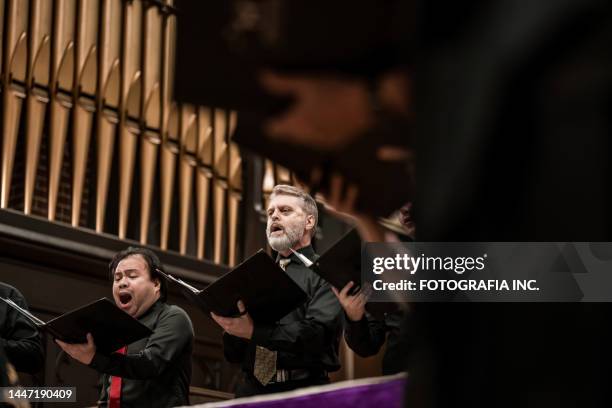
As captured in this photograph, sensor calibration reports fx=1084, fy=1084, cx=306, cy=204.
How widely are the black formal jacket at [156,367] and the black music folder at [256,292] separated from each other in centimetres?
44

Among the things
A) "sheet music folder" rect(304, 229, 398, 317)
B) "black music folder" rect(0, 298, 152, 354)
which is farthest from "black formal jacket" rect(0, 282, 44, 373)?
"sheet music folder" rect(304, 229, 398, 317)

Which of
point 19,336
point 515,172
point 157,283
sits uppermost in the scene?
point 157,283

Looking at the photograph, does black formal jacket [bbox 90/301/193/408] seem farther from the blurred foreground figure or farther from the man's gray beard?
the blurred foreground figure

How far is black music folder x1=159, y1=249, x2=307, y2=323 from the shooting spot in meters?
4.08

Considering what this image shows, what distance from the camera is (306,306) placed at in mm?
4707

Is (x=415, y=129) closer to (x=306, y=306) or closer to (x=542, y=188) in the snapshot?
(x=542, y=188)

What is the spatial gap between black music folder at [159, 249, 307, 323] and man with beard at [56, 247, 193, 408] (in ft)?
1.50

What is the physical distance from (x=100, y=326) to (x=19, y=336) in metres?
1.03

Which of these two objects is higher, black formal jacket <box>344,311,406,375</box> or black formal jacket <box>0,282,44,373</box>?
black formal jacket <box>0,282,44,373</box>

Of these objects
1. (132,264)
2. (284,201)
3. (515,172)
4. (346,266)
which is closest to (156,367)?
(132,264)

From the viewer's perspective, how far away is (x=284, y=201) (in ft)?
16.3

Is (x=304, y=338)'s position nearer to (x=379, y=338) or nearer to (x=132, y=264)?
(x=379, y=338)

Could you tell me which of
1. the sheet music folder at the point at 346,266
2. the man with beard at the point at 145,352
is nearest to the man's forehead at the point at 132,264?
the man with beard at the point at 145,352

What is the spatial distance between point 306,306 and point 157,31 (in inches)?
113
